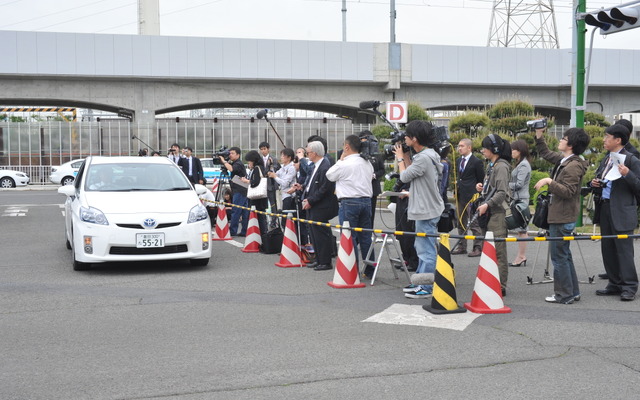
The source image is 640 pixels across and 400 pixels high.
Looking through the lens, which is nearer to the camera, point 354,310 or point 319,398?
point 319,398

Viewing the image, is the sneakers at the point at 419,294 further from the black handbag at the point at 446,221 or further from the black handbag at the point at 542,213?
the black handbag at the point at 542,213

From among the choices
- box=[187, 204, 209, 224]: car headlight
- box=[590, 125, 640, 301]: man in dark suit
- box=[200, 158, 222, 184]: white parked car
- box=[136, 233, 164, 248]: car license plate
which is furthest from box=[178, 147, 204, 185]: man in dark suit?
box=[200, 158, 222, 184]: white parked car

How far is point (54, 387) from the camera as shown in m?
4.88

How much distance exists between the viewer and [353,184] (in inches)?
360

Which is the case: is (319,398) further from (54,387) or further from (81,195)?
(81,195)

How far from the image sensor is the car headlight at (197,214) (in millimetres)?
9898

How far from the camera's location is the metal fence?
3628 centimetres

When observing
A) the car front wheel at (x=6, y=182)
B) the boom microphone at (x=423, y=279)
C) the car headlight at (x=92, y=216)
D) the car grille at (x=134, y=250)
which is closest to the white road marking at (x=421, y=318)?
the boom microphone at (x=423, y=279)

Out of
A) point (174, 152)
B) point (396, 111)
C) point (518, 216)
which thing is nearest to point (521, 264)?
point (518, 216)

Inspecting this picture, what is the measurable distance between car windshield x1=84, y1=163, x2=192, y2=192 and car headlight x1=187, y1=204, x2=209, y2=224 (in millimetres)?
787

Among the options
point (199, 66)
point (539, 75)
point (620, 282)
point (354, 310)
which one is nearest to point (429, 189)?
point (354, 310)

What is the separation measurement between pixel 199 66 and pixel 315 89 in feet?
21.1

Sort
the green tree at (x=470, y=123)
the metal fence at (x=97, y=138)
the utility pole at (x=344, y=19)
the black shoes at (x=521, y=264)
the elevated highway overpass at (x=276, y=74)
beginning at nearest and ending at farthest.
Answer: the black shoes at (x=521, y=264), the green tree at (x=470, y=123), the elevated highway overpass at (x=276, y=74), the metal fence at (x=97, y=138), the utility pole at (x=344, y=19)

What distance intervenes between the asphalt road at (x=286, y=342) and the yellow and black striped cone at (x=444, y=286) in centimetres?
21
